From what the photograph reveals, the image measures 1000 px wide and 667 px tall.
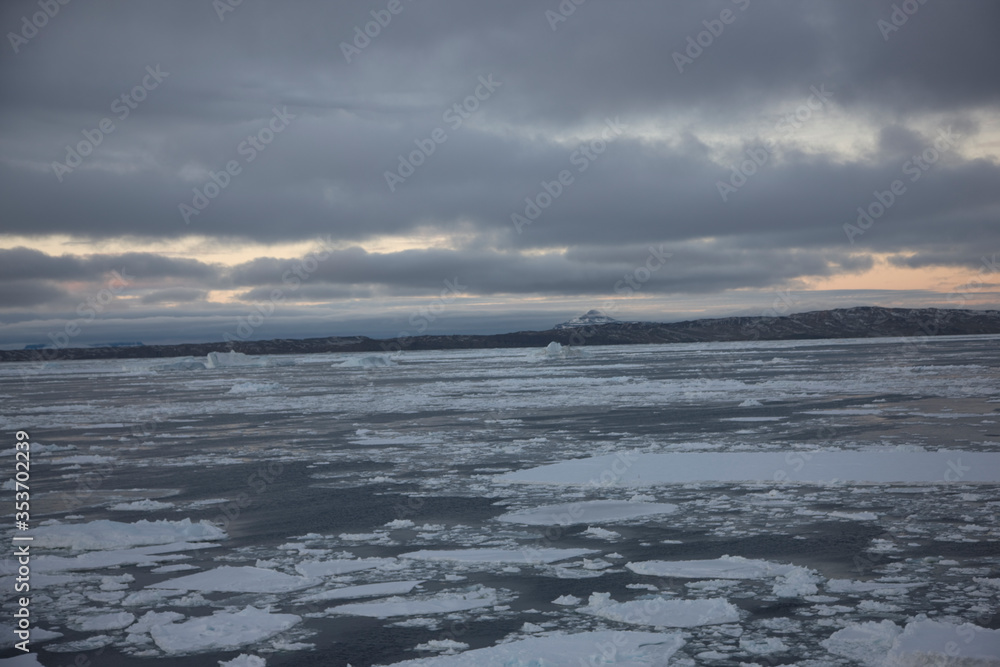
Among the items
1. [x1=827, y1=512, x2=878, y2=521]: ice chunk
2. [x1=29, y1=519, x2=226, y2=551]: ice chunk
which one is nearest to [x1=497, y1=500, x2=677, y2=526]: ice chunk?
[x1=827, y1=512, x2=878, y2=521]: ice chunk

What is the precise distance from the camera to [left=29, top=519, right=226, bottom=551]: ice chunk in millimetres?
7863

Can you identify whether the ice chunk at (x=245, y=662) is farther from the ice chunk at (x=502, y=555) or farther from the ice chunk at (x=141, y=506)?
the ice chunk at (x=141, y=506)

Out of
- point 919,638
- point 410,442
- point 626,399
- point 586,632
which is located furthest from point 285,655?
point 626,399

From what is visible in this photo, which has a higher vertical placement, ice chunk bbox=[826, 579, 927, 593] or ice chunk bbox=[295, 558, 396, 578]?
ice chunk bbox=[295, 558, 396, 578]

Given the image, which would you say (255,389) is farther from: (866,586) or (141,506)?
(866,586)

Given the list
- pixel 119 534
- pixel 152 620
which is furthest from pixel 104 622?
pixel 119 534

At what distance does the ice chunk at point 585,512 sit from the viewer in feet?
28.1

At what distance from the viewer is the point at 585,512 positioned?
29.4 ft

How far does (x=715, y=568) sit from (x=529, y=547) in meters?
1.75

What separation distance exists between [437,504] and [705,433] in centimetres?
737

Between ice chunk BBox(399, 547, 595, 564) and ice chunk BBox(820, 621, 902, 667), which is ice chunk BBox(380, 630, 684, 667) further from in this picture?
ice chunk BBox(399, 547, 595, 564)

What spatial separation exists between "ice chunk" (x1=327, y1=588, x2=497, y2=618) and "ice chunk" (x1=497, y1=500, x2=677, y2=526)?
8.23 feet

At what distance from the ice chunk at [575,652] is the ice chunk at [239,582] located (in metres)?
1.96

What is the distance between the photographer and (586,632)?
518 centimetres
